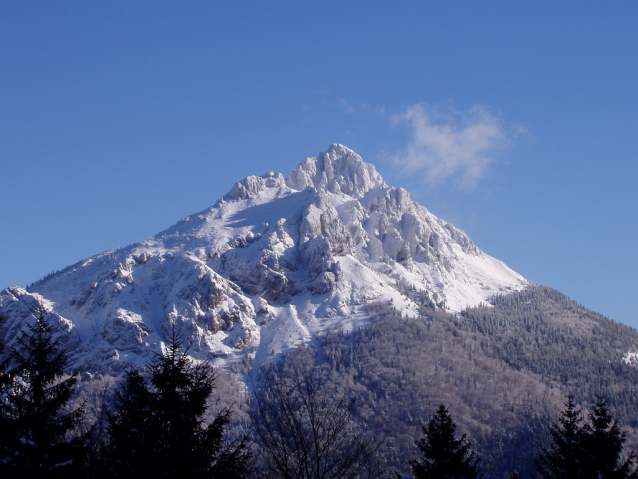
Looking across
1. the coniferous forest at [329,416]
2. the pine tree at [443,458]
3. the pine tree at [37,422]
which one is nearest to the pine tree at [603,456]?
the coniferous forest at [329,416]

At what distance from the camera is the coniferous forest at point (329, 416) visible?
2186 centimetres

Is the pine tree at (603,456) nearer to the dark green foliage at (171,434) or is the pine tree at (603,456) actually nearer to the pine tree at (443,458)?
the pine tree at (443,458)

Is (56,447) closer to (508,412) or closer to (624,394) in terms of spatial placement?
(508,412)

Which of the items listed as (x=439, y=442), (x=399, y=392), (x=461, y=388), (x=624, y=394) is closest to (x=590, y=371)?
(x=624, y=394)

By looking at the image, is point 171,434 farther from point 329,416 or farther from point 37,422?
point 329,416

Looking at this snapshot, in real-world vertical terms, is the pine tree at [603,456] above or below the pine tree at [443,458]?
above

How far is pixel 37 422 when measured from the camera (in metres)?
22.8

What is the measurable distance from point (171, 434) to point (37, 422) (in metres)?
5.94

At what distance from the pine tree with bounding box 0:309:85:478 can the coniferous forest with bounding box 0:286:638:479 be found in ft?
0.17

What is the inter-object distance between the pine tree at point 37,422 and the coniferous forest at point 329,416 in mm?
53

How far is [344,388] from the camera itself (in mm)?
171750

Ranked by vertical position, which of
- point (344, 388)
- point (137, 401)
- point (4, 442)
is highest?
point (344, 388)

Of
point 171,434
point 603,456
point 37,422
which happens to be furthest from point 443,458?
point 37,422

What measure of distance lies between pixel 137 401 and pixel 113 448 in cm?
350
